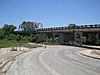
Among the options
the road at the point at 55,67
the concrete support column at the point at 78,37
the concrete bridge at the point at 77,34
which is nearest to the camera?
the road at the point at 55,67

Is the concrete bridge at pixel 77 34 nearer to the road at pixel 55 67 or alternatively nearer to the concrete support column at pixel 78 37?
the concrete support column at pixel 78 37

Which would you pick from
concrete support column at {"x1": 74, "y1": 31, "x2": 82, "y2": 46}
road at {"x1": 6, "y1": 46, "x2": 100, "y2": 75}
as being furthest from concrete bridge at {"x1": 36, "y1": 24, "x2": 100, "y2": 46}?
road at {"x1": 6, "y1": 46, "x2": 100, "y2": 75}

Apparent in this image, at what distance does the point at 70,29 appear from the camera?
8594 centimetres

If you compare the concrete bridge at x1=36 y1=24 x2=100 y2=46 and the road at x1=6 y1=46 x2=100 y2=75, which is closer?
the road at x1=6 y1=46 x2=100 y2=75

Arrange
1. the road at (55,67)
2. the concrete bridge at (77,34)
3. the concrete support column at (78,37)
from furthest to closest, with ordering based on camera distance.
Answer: the concrete support column at (78,37) → the concrete bridge at (77,34) → the road at (55,67)

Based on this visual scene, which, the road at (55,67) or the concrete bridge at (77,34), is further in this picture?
the concrete bridge at (77,34)

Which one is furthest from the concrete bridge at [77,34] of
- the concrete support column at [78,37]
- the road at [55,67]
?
the road at [55,67]

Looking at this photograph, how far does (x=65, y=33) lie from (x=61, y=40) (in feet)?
10.4

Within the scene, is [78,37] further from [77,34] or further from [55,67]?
[55,67]

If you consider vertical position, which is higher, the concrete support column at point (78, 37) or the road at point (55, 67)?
A: the concrete support column at point (78, 37)

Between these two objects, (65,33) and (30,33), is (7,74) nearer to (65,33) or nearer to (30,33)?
(65,33)

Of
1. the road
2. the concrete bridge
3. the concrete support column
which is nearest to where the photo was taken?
the road

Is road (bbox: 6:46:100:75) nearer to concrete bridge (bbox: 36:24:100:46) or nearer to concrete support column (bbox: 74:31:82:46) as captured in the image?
concrete bridge (bbox: 36:24:100:46)

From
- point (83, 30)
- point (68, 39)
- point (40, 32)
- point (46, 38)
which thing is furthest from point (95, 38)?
point (40, 32)
